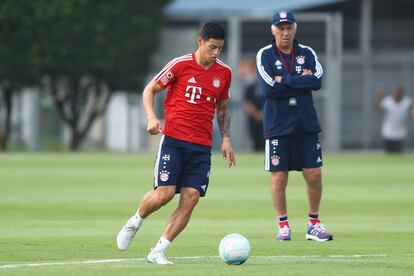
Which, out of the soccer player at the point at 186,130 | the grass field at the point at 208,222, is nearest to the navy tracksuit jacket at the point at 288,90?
the grass field at the point at 208,222

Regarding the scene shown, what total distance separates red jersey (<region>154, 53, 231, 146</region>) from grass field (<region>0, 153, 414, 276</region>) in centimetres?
116

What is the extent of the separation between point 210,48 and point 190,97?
0.51 metres

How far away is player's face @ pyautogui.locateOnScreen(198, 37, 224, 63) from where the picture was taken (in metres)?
12.8

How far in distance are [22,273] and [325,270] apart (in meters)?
2.47

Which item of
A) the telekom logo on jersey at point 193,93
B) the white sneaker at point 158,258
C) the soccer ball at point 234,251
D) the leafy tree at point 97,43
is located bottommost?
the white sneaker at point 158,258

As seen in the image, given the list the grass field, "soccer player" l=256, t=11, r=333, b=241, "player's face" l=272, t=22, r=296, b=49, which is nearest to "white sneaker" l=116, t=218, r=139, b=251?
the grass field

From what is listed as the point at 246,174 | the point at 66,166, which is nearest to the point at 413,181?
the point at 246,174

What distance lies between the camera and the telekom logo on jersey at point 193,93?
13078 mm

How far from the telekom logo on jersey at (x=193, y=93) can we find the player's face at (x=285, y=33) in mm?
2397

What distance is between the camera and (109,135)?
5831 centimetres

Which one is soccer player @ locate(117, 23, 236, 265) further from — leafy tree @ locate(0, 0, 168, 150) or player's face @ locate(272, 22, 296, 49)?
leafy tree @ locate(0, 0, 168, 150)

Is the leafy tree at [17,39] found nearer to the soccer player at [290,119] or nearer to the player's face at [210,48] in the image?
the soccer player at [290,119]

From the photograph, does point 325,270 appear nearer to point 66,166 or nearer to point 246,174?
point 246,174

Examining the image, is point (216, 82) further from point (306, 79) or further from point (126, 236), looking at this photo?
point (306, 79)
